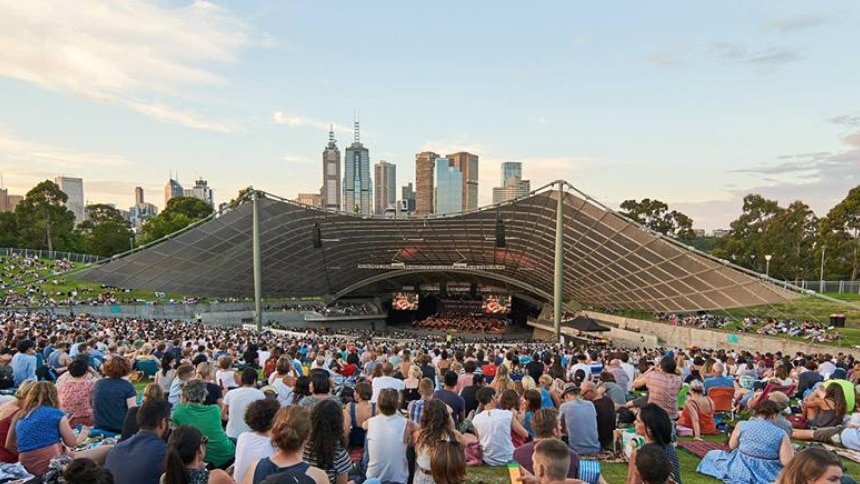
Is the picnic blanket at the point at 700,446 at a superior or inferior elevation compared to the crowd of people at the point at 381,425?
inferior

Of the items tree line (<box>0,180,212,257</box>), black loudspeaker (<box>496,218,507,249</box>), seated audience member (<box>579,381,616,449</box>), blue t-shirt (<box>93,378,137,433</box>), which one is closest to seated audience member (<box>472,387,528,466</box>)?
seated audience member (<box>579,381,616,449</box>)

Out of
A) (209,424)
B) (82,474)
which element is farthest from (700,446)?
(82,474)

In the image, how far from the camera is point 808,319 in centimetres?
3375

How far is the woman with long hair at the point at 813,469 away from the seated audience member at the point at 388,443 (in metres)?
3.48

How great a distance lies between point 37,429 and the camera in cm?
560

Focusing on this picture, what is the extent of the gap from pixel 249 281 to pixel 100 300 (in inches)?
499

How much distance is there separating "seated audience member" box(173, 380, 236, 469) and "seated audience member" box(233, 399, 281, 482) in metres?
1.00

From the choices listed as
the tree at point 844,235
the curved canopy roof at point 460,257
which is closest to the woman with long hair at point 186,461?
the curved canopy roof at point 460,257

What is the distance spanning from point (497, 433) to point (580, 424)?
126 cm

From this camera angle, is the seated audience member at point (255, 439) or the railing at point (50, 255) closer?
the seated audience member at point (255, 439)

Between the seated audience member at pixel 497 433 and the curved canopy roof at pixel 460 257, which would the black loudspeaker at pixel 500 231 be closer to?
the curved canopy roof at pixel 460 257

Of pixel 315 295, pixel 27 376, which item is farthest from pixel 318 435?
pixel 315 295

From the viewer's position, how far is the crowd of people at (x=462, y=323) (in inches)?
2566

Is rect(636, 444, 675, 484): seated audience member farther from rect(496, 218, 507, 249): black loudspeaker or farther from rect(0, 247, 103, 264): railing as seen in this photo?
rect(0, 247, 103, 264): railing
